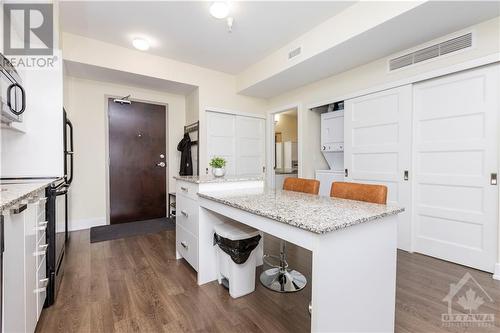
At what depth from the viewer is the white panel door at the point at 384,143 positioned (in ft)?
9.23

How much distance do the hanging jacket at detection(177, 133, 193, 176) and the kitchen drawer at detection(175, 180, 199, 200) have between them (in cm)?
174

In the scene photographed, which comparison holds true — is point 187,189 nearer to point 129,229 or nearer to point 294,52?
point 129,229

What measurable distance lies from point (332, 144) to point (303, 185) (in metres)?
1.88

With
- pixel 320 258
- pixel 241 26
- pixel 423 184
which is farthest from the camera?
pixel 241 26

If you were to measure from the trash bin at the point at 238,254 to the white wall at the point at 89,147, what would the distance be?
2933 mm

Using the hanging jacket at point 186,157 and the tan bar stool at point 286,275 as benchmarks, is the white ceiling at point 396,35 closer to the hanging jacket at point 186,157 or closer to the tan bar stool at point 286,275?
the tan bar stool at point 286,275

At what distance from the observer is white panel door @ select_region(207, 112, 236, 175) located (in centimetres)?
422

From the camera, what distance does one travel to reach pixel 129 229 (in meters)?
3.71

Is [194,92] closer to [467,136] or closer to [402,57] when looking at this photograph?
[402,57]

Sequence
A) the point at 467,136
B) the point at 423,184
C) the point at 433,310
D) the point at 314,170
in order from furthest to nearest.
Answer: the point at 314,170 < the point at 423,184 < the point at 467,136 < the point at 433,310

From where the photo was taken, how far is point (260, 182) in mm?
2408

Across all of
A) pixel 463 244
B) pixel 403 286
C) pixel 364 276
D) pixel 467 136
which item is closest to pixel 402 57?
pixel 467 136

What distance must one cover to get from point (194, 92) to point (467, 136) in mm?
3870

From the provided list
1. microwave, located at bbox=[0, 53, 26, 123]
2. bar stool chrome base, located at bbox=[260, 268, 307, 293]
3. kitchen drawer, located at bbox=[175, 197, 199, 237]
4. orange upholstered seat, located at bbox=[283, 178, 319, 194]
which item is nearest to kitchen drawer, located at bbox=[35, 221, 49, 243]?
microwave, located at bbox=[0, 53, 26, 123]
